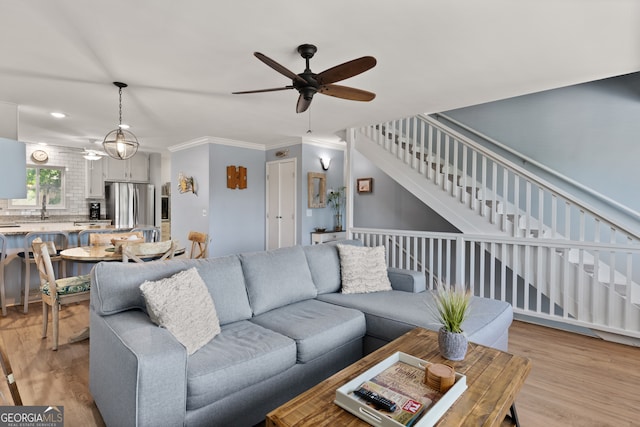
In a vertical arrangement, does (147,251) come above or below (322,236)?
above

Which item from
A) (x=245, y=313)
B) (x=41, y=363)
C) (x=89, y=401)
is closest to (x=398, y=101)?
(x=245, y=313)

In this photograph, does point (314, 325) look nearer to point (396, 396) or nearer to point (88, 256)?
point (396, 396)

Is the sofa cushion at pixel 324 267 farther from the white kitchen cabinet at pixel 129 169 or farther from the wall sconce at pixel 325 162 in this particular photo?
the white kitchen cabinet at pixel 129 169

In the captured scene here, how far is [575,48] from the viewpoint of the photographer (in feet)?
8.30

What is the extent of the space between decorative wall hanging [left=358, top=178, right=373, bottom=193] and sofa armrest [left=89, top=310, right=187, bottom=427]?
516 cm

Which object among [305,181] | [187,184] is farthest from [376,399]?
[187,184]

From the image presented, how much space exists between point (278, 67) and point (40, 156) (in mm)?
6717

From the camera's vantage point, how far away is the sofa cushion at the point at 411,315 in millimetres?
2242

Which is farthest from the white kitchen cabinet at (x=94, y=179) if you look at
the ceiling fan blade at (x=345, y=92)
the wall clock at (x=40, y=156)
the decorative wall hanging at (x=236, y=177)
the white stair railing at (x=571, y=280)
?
the white stair railing at (x=571, y=280)

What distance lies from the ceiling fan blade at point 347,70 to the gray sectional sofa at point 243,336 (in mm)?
1463

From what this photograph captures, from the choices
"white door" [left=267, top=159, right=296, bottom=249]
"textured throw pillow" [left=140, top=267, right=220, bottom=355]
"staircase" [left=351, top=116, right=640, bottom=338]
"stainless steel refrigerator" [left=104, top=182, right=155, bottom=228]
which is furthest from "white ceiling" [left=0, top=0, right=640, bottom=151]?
"stainless steel refrigerator" [left=104, top=182, right=155, bottom=228]

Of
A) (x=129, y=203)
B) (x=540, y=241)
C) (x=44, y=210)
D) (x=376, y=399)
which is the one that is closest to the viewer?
(x=376, y=399)

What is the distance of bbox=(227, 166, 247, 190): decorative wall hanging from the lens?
20.0 feet

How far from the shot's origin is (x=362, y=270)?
3.12 meters
